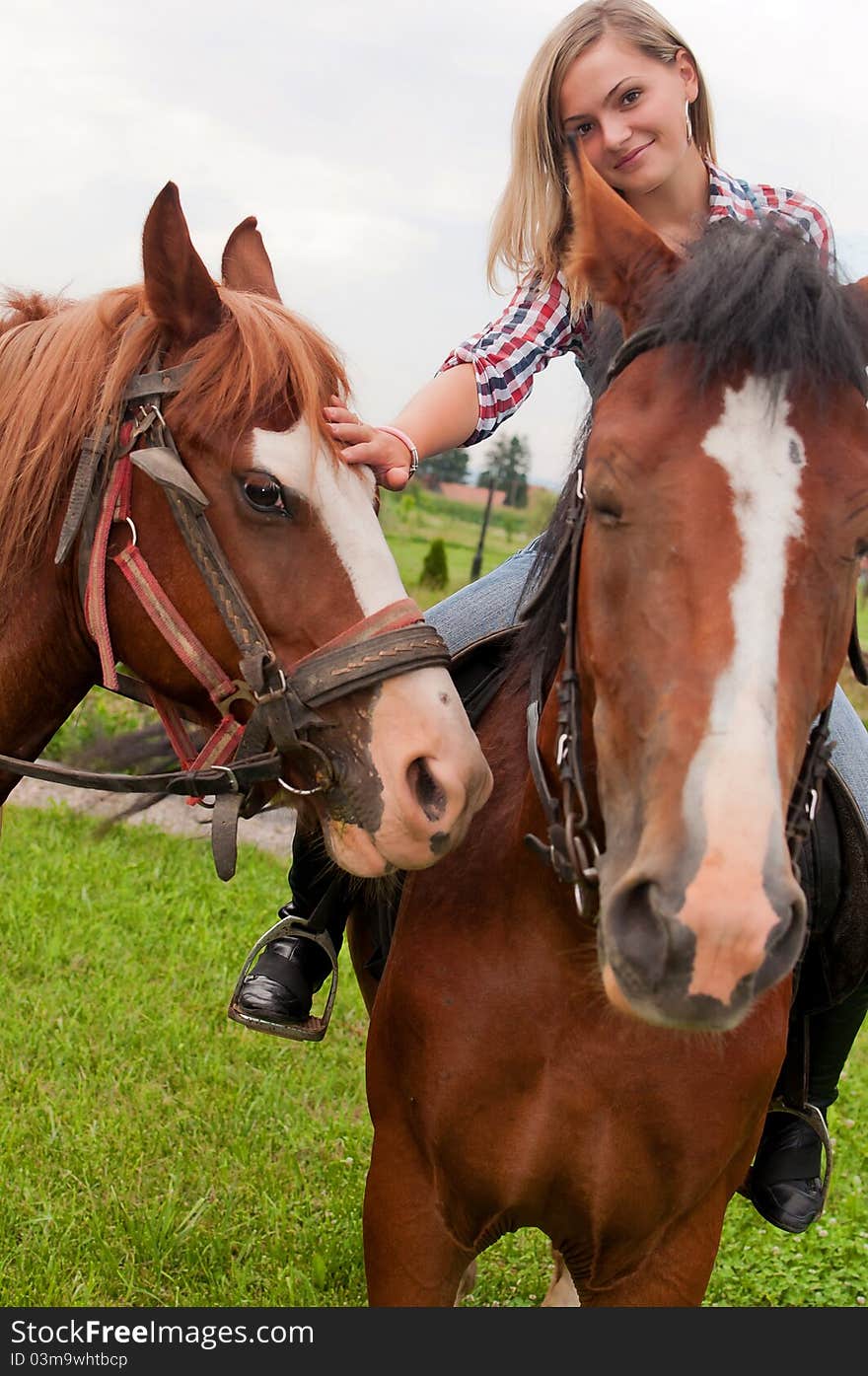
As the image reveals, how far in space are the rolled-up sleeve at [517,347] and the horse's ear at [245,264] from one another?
1.61 feet

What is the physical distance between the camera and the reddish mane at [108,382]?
2334mm

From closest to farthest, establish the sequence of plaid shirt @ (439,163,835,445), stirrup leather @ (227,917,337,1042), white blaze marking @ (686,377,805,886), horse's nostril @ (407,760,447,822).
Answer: white blaze marking @ (686,377,805,886) < horse's nostril @ (407,760,447,822) < plaid shirt @ (439,163,835,445) < stirrup leather @ (227,917,337,1042)

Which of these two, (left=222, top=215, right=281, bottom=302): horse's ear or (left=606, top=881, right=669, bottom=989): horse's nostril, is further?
(left=222, top=215, right=281, bottom=302): horse's ear

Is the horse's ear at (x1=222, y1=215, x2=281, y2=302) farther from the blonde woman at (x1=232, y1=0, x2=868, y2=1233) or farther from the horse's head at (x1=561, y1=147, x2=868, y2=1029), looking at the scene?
the horse's head at (x1=561, y1=147, x2=868, y2=1029)

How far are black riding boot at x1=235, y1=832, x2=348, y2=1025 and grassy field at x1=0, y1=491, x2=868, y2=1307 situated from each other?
3.27 ft

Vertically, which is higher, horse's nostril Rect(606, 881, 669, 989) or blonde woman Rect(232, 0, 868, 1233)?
blonde woman Rect(232, 0, 868, 1233)

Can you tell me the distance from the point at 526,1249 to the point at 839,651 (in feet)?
10.3

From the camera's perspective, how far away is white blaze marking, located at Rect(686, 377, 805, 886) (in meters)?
1.47

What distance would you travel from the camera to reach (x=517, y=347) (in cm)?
275

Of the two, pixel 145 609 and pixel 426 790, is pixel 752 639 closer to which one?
pixel 426 790

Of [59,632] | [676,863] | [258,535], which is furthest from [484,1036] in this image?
[59,632]

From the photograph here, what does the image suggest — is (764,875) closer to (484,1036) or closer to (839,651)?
(839,651)

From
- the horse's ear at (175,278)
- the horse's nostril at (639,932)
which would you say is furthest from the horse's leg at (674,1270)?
the horse's ear at (175,278)

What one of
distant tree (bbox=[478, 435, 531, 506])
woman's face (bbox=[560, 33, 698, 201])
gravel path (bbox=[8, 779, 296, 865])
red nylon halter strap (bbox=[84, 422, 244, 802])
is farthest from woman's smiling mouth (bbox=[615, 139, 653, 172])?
distant tree (bbox=[478, 435, 531, 506])
